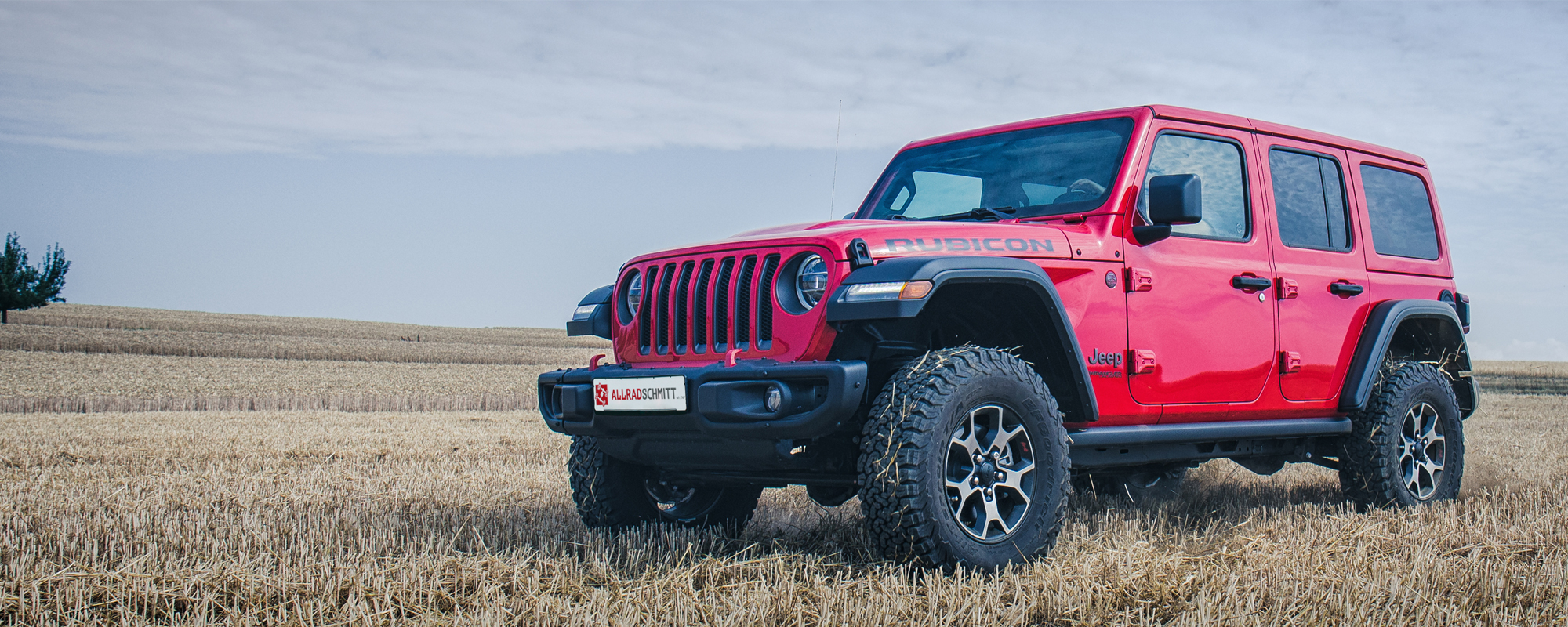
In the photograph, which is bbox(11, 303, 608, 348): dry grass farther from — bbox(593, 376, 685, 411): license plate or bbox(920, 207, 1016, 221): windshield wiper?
bbox(593, 376, 685, 411): license plate

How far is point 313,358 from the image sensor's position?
32781mm

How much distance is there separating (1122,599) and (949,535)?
572 mm

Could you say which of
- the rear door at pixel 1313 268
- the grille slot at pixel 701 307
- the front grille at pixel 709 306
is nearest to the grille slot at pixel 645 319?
the front grille at pixel 709 306

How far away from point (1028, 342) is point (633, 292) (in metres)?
1.64

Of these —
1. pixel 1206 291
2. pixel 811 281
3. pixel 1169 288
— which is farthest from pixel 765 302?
pixel 1206 291

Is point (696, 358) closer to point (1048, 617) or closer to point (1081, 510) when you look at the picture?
point (1048, 617)

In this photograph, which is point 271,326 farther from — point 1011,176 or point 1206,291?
point 1206,291

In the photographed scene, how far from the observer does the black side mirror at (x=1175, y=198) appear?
4.20m

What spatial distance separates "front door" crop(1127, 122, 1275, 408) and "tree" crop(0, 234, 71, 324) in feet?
177

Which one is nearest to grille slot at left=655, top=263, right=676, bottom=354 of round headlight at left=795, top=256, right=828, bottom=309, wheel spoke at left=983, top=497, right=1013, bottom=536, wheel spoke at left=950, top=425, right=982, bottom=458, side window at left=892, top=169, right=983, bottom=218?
round headlight at left=795, top=256, right=828, bottom=309

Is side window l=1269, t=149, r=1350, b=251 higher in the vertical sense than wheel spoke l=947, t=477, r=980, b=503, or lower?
higher

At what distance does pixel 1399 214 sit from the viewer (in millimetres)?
6215

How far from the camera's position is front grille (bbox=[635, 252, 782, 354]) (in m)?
3.87

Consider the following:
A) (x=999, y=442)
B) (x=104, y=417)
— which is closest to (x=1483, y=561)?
(x=999, y=442)
